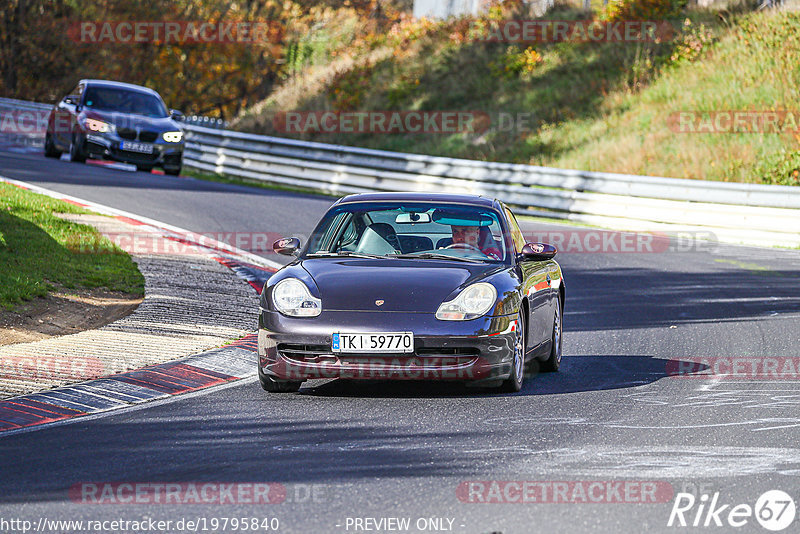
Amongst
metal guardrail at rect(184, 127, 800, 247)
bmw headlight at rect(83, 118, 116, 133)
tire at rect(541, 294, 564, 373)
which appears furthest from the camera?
bmw headlight at rect(83, 118, 116, 133)

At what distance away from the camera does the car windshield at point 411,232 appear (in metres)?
9.34

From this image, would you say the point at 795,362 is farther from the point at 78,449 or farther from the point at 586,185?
the point at 586,185

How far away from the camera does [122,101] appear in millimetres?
26266

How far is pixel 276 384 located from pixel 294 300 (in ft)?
2.03

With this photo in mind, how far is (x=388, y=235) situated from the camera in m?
9.50
